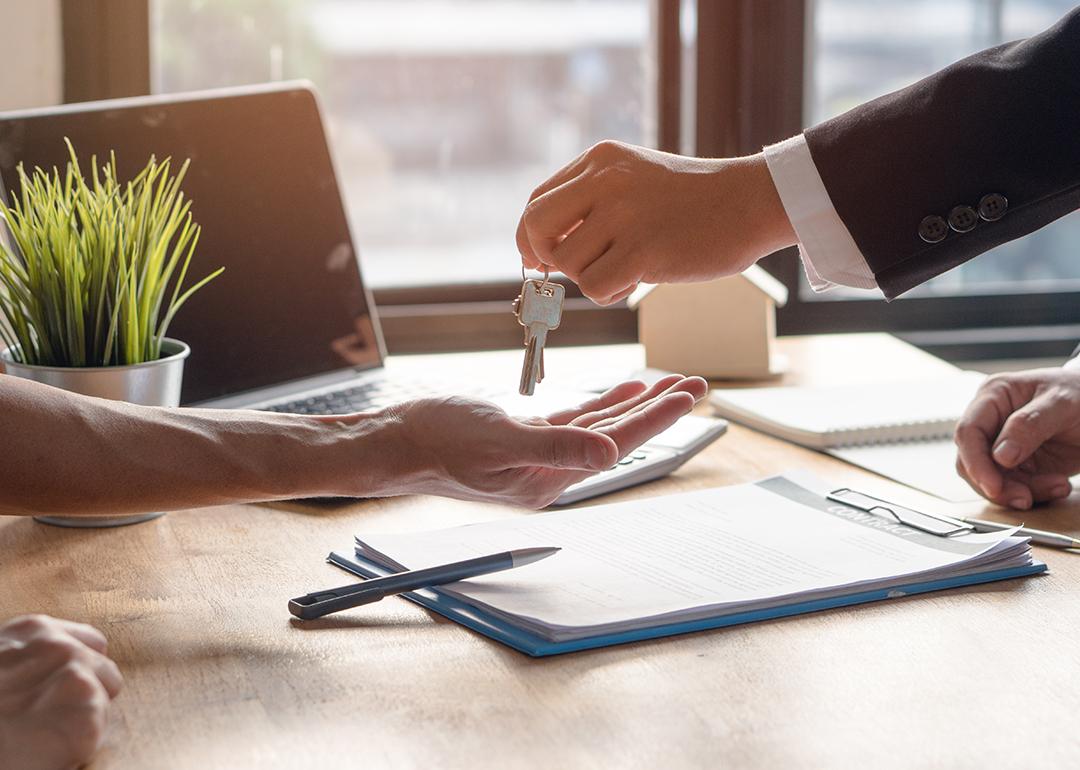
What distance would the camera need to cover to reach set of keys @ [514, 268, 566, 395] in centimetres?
109

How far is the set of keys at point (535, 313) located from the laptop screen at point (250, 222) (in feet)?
1.54

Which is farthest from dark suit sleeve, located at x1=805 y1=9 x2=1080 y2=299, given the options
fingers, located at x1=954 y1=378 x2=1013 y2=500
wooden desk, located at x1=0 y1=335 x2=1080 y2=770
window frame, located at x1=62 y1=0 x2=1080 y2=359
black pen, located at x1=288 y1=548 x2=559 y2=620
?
window frame, located at x1=62 y1=0 x2=1080 y2=359

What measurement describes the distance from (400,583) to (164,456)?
0.23m

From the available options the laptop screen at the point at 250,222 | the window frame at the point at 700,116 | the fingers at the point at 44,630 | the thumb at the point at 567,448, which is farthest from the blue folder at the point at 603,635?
the window frame at the point at 700,116

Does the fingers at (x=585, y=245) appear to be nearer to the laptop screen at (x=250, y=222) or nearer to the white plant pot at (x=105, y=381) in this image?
the white plant pot at (x=105, y=381)

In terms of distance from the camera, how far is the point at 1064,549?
1.05 metres

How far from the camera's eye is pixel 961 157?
3.58 ft

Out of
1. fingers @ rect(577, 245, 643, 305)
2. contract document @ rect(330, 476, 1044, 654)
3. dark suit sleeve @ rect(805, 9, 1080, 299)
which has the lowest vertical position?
contract document @ rect(330, 476, 1044, 654)

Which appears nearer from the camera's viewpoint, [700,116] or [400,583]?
[400,583]

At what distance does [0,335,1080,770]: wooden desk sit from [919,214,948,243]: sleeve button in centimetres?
29

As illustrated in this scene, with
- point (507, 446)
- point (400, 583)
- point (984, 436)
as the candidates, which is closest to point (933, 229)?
point (984, 436)

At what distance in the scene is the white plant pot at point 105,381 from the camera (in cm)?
110

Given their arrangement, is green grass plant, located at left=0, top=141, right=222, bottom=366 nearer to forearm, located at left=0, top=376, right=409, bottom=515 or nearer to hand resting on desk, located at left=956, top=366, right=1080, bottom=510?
forearm, located at left=0, top=376, right=409, bottom=515

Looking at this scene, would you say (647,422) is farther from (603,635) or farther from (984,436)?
(984,436)
